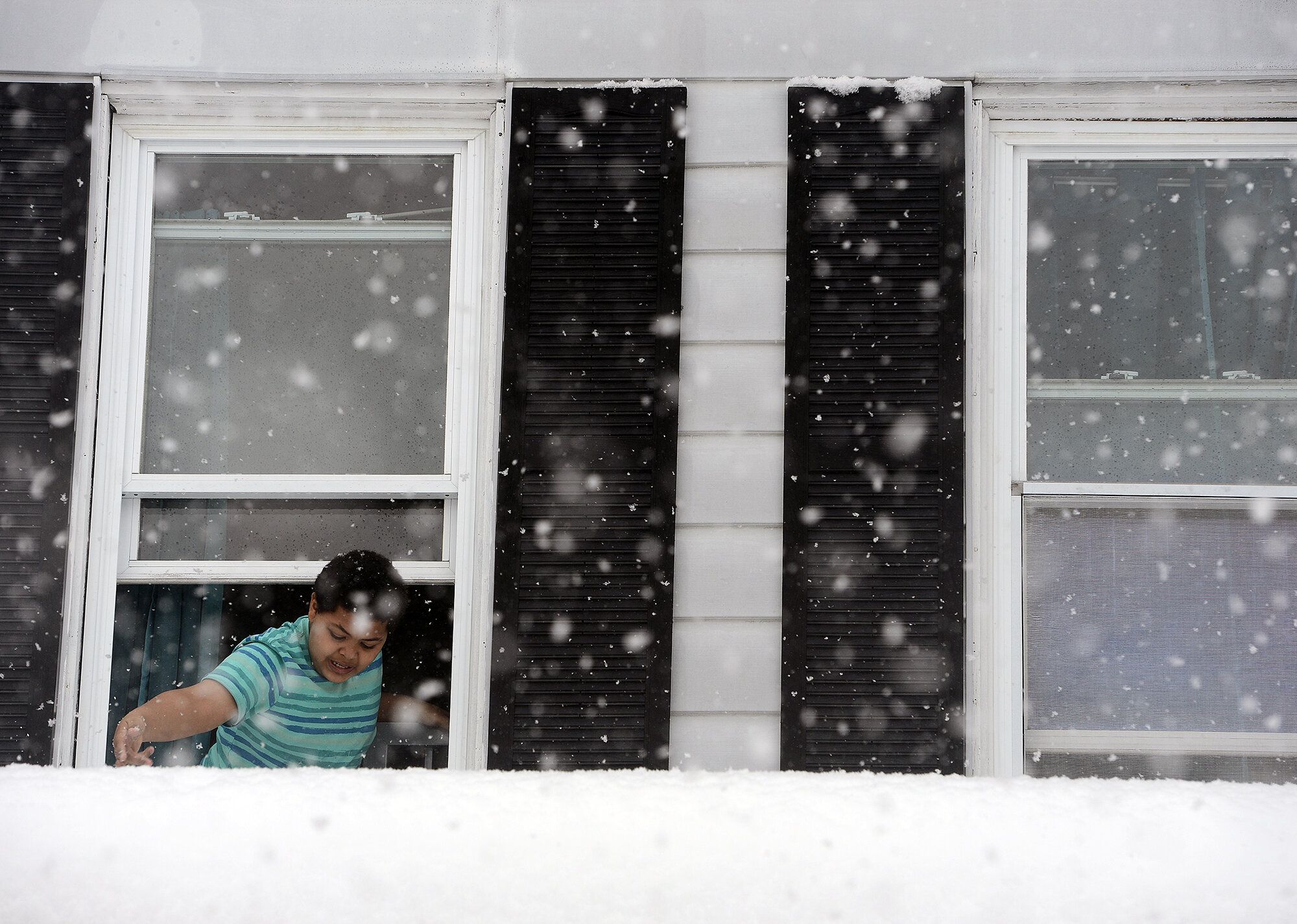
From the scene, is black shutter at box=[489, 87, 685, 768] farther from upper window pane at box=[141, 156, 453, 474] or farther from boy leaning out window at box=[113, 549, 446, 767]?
boy leaning out window at box=[113, 549, 446, 767]

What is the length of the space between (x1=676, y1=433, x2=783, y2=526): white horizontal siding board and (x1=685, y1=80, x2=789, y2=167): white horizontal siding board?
2.70ft

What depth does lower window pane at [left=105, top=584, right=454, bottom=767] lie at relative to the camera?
8.55 feet

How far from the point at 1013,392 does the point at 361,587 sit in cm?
194

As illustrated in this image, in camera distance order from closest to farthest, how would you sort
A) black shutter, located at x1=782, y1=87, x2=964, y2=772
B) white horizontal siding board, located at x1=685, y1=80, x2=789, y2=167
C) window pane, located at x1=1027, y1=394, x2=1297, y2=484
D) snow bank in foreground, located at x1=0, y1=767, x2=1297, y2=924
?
snow bank in foreground, located at x1=0, y1=767, x2=1297, y2=924 < black shutter, located at x1=782, y1=87, x2=964, y2=772 < window pane, located at x1=1027, y1=394, x2=1297, y2=484 < white horizontal siding board, located at x1=685, y1=80, x2=789, y2=167

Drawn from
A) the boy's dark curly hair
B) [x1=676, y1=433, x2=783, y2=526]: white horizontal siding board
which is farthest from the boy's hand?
[x1=676, y1=433, x2=783, y2=526]: white horizontal siding board

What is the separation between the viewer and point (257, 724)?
2.54m

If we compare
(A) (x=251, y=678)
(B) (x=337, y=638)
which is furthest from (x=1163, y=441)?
(A) (x=251, y=678)

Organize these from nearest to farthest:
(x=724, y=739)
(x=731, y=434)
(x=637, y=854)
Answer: (x=637, y=854) < (x=724, y=739) < (x=731, y=434)

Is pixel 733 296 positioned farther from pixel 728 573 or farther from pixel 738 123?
pixel 728 573

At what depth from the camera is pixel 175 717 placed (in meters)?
2.54

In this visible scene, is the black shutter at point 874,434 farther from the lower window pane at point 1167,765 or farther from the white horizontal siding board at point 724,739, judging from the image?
the lower window pane at point 1167,765

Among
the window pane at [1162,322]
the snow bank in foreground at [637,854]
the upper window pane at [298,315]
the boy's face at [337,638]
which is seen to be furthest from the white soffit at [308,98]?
the snow bank in foreground at [637,854]

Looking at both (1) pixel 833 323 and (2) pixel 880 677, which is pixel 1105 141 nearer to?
(1) pixel 833 323

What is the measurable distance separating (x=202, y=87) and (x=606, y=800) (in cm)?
296
